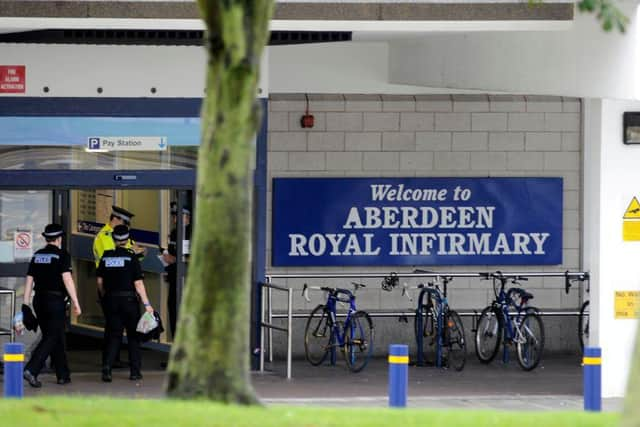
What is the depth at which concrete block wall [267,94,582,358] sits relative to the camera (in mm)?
18000

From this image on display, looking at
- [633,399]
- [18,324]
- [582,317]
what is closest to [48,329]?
[18,324]

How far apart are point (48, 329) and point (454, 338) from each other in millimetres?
4782

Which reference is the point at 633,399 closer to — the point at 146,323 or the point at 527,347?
the point at 146,323

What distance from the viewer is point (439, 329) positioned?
55.0 feet

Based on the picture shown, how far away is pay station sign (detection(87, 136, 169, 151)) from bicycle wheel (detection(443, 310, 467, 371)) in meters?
3.86

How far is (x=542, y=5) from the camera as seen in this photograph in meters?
14.0

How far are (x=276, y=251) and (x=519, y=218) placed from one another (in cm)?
315

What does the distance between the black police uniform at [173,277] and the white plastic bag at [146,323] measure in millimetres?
1429

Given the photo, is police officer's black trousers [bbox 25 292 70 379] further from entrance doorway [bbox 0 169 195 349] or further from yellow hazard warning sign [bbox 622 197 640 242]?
yellow hazard warning sign [bbox 622 197 640 242]

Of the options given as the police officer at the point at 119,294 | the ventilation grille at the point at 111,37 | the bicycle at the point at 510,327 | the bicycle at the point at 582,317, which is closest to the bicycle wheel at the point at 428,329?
the bicycle at the point at 510,327

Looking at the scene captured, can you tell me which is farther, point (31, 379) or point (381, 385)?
point (381, 385)

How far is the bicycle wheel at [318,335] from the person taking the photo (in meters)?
17.0

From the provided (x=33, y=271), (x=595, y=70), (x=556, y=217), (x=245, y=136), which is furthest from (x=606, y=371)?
(x=245, y=136)

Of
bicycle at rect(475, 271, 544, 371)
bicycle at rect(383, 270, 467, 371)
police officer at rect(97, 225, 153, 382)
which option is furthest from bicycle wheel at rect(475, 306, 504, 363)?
police officer at rect(97, 225, 153, 382)
